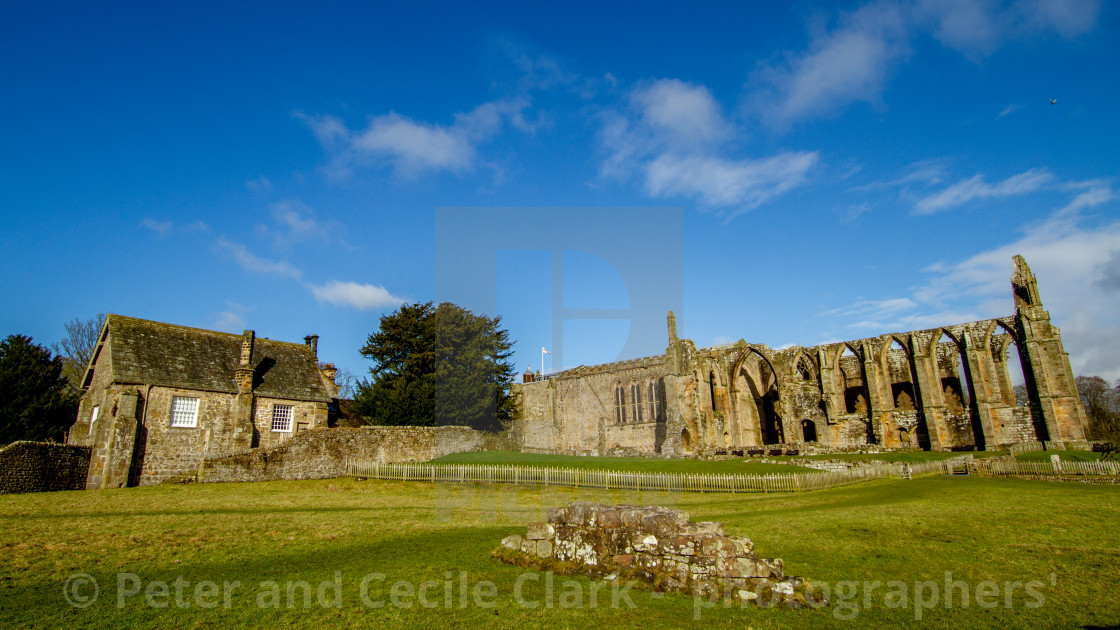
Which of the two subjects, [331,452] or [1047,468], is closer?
[1047,468]

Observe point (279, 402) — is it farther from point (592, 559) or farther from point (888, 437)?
point (888, 437)

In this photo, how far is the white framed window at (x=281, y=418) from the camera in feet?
96.1

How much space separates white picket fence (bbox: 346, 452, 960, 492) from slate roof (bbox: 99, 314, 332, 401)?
7394 mm

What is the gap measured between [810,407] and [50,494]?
4256 centimetres

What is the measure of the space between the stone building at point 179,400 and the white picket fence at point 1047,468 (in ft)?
110

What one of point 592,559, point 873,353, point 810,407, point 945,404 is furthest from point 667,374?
point 592,559

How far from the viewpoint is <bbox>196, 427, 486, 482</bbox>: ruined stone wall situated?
24.8 metres

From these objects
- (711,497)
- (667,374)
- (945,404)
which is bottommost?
(711,497)

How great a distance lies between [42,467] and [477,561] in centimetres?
2163

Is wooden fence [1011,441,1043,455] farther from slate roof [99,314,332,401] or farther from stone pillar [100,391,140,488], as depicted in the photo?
stone pillar [100,391,140,488]

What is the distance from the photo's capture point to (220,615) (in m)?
6.71

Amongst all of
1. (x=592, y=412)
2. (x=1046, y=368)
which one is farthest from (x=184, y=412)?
(x=1046, y=368)

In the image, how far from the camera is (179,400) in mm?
26062

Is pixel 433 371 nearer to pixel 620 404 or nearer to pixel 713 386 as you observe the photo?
pixel 620 404
